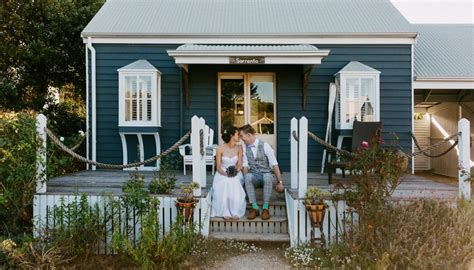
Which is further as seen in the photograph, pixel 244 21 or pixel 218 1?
pixel 218 1

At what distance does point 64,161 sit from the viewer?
16.4 feet

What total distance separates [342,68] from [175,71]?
3.65 metres

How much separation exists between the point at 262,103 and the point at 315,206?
4479 mm

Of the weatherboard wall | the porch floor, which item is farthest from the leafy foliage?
the weatherboard wall

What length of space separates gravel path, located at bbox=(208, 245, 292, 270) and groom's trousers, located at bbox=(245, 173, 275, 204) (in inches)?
26.4

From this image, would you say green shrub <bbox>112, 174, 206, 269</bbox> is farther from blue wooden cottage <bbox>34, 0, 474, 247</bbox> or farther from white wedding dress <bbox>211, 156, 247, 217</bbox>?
blue wooden cottage <bbox>34, 0, 474, 247</bbox>

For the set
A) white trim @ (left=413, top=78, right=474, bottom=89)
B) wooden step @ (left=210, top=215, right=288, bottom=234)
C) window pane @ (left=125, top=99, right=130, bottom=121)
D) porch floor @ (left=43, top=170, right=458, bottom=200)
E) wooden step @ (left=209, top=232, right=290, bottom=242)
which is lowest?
wooden step @ (left=209, top=232, right=290, bottom=242)

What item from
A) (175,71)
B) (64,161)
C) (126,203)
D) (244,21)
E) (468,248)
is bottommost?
(468,248)

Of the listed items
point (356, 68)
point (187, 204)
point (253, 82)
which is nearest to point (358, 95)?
point (356, 68)

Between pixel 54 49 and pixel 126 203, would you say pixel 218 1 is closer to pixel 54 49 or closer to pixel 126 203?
pixel 54 49

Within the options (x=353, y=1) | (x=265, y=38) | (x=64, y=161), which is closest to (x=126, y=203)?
(x=64, y=161)

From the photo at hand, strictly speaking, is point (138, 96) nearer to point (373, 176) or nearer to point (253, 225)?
point (253, 225)

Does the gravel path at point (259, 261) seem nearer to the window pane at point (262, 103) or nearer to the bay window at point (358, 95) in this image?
the bay window at point (358, 95)

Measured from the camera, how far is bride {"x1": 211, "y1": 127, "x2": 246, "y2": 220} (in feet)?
16.8
